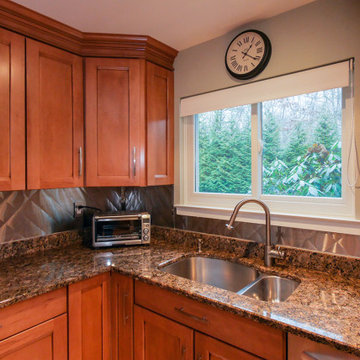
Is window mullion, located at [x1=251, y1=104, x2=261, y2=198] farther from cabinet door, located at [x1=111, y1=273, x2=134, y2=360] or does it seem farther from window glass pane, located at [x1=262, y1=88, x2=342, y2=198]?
cabinet door, located at [x1=111, y1=273, x2=134, y2=360]

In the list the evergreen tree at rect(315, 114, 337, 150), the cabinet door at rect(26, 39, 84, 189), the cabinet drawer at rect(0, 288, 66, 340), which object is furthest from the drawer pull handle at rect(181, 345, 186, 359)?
the evergreen tree at rect(315, 114, 337, 150)

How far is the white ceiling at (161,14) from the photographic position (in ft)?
4.78

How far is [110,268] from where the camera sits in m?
1.52

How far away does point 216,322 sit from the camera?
1.15 meters

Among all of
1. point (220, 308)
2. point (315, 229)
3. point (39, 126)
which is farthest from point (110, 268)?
point (315, 229)

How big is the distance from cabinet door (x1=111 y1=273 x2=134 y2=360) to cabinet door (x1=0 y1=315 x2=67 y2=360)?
0.27 metres

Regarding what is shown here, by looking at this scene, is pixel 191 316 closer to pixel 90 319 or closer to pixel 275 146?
pixel 90 319

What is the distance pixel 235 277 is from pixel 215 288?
43 cm

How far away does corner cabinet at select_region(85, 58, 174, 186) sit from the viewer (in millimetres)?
1814

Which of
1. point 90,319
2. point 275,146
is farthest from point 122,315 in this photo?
point 275,146

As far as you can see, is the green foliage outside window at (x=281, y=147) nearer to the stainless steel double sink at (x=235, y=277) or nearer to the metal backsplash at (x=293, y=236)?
the metal backsplash at (x=293, y=236)

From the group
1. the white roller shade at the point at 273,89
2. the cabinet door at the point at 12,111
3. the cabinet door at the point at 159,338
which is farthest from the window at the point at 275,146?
the cabinet door at the point at 12,111

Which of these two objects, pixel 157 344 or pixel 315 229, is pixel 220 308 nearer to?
pixel 157 344

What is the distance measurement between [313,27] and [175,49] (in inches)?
37.6
